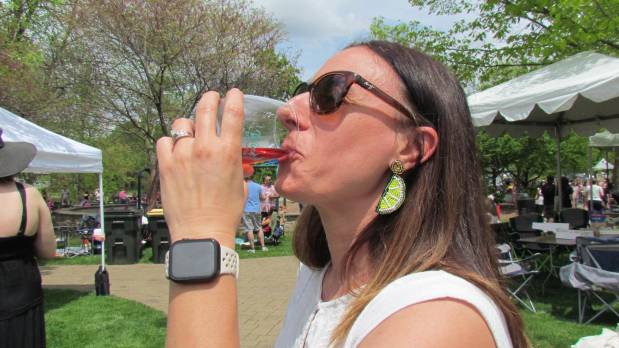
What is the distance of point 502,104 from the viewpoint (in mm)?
7363

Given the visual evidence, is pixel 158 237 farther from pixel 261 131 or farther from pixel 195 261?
pixel 195 261

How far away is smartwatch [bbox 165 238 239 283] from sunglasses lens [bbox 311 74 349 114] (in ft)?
1.54

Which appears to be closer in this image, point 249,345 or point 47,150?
point 249,345

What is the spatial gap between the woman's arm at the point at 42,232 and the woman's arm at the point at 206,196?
2962 mm

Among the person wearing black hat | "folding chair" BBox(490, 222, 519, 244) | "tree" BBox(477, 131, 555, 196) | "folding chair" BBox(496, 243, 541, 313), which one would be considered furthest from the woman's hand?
"tree" BBox(477, 131, 555, 196)

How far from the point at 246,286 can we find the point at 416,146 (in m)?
7.70

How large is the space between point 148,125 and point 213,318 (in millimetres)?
17716

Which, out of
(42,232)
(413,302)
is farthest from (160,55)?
(413,302)

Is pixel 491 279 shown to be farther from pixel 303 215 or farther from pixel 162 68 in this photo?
pixel 162 68

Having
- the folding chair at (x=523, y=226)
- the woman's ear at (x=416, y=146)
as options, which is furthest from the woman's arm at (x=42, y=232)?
the folding chair at (x=523, y=226)

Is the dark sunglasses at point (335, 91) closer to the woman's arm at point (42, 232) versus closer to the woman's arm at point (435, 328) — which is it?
the woman's arm at point (435, 328)

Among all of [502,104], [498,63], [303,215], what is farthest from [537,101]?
[303,215]

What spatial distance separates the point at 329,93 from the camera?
132 centimetres

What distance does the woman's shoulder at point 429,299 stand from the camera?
0.97 metres
